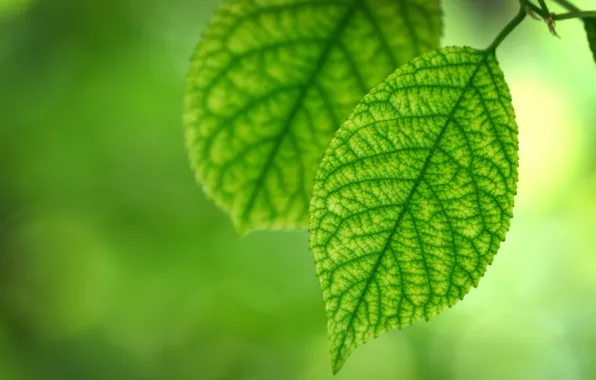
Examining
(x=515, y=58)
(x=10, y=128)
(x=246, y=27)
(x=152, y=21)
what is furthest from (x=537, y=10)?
(x=10, y=128)

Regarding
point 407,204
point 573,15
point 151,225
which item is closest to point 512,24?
point 573,15

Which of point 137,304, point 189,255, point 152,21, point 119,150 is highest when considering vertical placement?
point 152,21

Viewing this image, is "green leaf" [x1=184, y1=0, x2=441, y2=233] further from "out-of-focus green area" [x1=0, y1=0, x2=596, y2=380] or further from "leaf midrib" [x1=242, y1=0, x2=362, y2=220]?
"out-of-focus green area" [x1=0, y1=0, x2=596, y2=380]

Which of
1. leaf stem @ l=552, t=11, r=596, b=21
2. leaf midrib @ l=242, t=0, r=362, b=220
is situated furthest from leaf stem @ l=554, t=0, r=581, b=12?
leaf midrib @ l=242, t=0, r=362, b=220

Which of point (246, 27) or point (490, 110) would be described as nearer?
point (490, 110)

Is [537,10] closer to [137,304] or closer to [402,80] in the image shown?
[402,80]

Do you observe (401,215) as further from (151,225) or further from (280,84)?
(151,225)

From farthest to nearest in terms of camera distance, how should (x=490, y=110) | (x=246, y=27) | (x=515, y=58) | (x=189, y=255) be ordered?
(x=189, y=255)
(x=515, y=58)
(x=246, y=27)
(x=490, y=110)
